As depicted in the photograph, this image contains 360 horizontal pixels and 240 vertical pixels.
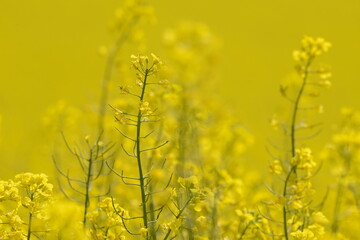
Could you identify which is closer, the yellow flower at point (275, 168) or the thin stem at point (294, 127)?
the thin stem at point (294, 127)

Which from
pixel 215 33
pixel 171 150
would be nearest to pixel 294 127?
pixel 171 150

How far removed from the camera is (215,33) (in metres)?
17.0

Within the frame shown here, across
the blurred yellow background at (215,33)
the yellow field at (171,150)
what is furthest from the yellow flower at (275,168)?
the blurred yellow background at (215,33)

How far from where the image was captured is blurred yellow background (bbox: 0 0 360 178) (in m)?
14.3

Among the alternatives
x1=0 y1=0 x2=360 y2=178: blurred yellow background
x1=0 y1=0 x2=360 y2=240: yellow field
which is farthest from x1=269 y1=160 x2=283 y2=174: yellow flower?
x1=0 y1=0 x2=360 y2=178: blurred yellow background

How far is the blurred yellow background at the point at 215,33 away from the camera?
14258 millimetres

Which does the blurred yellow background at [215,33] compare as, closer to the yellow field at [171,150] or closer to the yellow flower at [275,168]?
the yellow field at [171,150]

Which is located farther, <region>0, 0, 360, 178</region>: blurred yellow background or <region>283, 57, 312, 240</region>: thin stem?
<region>0, 0, 360, 178</region>: blurred yellow background

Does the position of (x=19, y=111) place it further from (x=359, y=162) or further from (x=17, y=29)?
(x=359, y=162)

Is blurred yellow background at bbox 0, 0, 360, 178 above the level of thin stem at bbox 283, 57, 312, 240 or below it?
above

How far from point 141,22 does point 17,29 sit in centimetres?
1206

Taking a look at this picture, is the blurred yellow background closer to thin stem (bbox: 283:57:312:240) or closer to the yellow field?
the yellow field

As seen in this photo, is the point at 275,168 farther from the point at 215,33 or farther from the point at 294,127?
the point at 215,33

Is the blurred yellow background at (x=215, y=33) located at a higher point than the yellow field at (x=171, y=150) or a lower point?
higher
